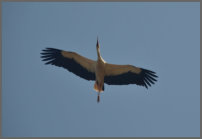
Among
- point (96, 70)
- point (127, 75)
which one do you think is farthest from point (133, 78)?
point (96, 70)

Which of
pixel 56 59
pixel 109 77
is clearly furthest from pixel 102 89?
pixel 56 59

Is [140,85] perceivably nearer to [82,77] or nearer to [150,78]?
[150,78]

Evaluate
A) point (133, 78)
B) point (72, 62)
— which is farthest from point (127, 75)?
point (72, 62)

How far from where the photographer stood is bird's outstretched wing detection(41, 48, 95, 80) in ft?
70.8

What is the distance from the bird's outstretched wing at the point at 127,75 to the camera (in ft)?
70.0

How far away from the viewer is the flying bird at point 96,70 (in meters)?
21.3

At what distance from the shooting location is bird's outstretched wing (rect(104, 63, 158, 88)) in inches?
840

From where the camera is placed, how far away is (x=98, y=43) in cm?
2141

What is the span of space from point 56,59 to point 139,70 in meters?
2.97

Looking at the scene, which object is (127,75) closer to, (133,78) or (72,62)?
(133,78)

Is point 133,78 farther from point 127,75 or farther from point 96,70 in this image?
point 96,70

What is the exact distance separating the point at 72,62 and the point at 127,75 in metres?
2.02

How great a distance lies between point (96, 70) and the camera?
21203 millimetres

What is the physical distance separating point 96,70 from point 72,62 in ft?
3.43
